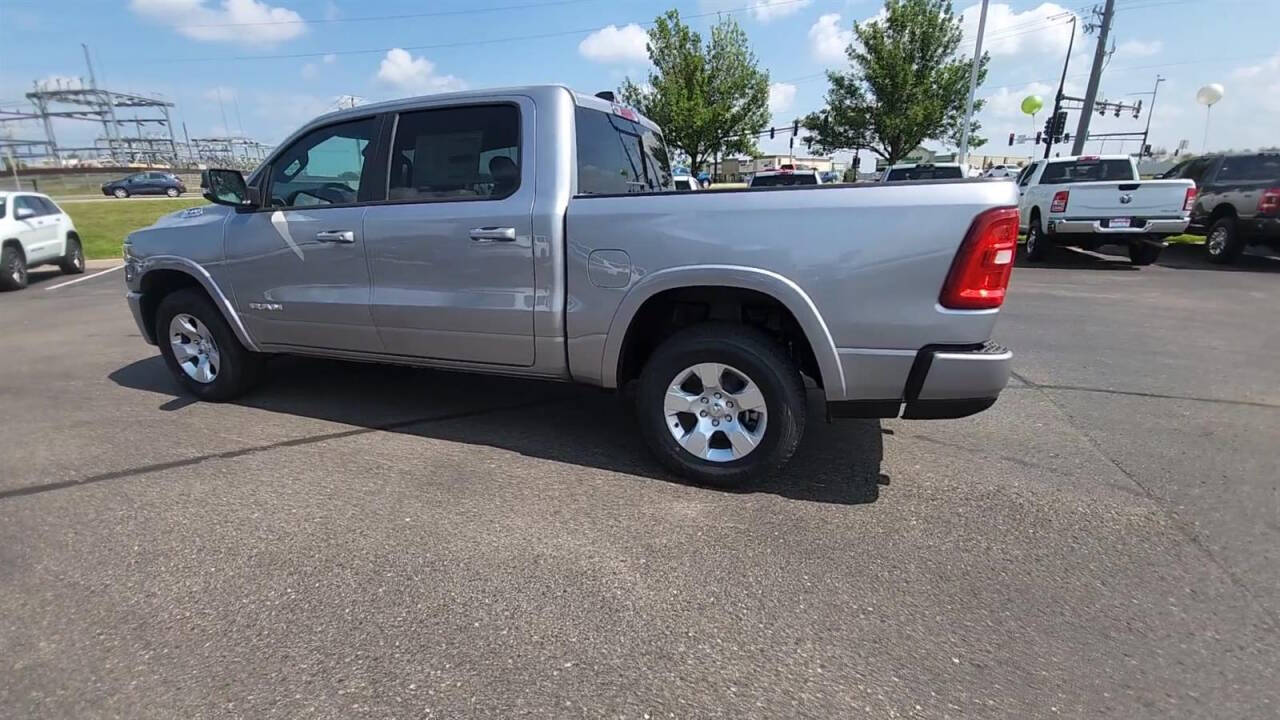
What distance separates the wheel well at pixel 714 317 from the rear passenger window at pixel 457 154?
3.21ft

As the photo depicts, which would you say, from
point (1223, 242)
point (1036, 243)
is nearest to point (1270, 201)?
point (1223, 242)

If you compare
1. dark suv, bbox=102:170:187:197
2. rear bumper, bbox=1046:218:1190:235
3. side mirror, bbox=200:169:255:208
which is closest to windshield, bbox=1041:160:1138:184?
rear bumper, bbox=1046:218:1190:235

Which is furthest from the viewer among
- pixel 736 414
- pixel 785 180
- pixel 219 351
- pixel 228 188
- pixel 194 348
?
pixel 785 180

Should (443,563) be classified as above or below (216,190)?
below

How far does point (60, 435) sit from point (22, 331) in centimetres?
482

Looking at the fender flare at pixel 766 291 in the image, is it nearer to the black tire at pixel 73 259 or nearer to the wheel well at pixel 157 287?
the wheel well at pixel 157 287

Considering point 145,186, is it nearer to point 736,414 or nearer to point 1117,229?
point 1117,229

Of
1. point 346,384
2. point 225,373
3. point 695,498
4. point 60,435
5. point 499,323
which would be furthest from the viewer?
point 346,384

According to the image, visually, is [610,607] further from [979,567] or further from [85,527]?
[85,527]

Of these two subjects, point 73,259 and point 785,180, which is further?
point 785,180

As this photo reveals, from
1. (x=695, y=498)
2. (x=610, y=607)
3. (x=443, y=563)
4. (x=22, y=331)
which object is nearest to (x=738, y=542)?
(x=695, y=498)

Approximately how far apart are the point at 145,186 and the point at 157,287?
46.9 m

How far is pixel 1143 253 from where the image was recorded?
39.0ft

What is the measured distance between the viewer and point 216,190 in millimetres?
4180
